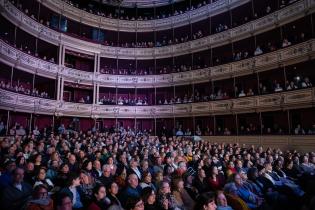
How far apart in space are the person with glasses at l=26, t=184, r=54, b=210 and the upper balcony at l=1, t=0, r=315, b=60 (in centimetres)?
1292

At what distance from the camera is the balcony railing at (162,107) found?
Answer: 14336 mm

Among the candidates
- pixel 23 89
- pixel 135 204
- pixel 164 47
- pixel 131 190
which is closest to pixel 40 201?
pixel 135 204

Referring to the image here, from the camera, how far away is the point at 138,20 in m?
24.2

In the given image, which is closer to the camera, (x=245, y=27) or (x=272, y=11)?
(x=272, y=11)

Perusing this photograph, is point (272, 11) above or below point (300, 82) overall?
above

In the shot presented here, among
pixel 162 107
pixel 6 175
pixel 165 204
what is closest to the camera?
pixel 165 204

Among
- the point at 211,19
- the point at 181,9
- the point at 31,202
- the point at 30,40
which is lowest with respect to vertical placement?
the point at 31,202

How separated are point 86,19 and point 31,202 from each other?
20.3 meters

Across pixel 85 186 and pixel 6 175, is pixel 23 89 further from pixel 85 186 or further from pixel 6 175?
pixel 85 186

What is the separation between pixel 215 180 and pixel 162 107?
52.0 feet

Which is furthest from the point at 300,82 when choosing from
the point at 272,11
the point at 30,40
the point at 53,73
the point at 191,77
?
the point at 30,40

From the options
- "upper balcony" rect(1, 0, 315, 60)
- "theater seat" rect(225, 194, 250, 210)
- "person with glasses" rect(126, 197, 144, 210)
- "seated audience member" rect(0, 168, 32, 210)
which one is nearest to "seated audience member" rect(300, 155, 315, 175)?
"theater seat" rect(225, 194, 250, 210)

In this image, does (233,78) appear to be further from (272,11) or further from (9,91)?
(9,91)

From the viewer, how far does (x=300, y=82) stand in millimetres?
14883
